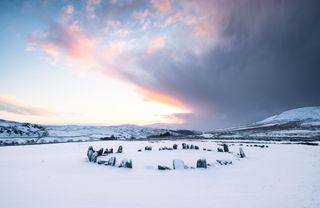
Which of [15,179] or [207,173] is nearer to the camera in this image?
[15,179]

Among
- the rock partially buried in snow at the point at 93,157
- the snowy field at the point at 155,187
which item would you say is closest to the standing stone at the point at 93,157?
the rock partially buried in snow at the point at 93,157

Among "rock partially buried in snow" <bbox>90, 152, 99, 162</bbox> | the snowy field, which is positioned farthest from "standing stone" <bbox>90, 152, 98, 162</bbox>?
the snowy field

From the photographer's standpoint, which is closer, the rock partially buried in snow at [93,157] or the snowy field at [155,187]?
the snowy field at [155,187]

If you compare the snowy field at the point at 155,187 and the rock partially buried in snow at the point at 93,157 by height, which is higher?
the rock partially buried in snow at the point at 93,157

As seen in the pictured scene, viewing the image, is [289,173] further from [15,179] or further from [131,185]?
[15,179]

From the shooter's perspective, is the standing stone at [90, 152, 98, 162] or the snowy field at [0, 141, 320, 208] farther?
the standing stone at [90, 152, 98, 162]

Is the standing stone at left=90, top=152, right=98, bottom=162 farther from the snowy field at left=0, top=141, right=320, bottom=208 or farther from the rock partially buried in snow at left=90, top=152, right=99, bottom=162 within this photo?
the snowy field at left=0, top=141, right=320, bottom=208

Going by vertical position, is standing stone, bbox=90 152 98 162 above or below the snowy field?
above

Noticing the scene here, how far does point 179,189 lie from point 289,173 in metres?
7.18

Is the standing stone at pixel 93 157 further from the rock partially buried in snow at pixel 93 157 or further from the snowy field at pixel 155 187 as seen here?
the snowy field at pixel 155 187

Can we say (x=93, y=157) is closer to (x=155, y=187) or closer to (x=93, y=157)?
(x=93, y=157)

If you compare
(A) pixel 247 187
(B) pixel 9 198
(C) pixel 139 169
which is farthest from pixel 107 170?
(A) pixel 247 187

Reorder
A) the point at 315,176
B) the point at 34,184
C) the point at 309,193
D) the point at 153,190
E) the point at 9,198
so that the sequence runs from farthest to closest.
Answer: the point at 315,176
the point at 34,184
the point at 153,190
the point at 309,193
the point at 9,198

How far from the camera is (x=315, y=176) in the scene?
41.7ft
